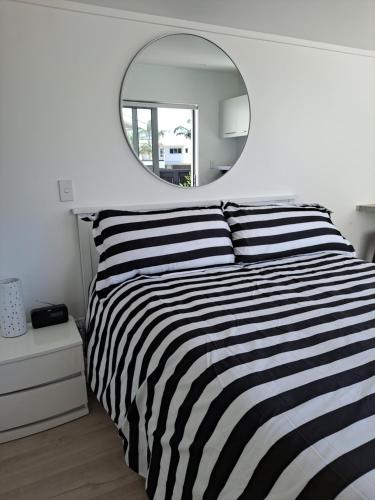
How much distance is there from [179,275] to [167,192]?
728mm

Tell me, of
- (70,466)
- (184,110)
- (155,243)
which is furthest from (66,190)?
(70,466)

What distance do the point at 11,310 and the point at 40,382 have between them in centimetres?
37

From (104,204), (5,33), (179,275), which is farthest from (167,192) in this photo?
(5,33)

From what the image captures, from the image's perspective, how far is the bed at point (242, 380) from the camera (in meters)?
0.73

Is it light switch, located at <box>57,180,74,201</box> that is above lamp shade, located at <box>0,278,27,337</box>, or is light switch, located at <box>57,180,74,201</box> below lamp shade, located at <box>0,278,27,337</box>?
above

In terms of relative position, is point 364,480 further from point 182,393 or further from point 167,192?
point 167,192

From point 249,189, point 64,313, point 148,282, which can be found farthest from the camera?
point 249,189

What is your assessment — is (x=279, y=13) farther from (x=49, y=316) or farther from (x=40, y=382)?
(x=40, y=382)

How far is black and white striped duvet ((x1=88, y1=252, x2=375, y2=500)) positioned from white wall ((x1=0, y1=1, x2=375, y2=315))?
561 mm

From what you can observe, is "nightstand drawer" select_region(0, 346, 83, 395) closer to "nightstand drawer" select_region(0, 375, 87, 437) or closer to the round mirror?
"nightstand drawer" select_region(0, 375, 87, 437)

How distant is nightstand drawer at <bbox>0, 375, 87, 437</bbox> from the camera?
1.60m

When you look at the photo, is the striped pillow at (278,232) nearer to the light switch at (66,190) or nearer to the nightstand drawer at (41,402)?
the light switch at (66,190)

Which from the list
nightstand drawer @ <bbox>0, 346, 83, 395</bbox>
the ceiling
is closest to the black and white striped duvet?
nightstand drawer @ <bbox>0, 346, 83, 395</bbox>

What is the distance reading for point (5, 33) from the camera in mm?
1771
